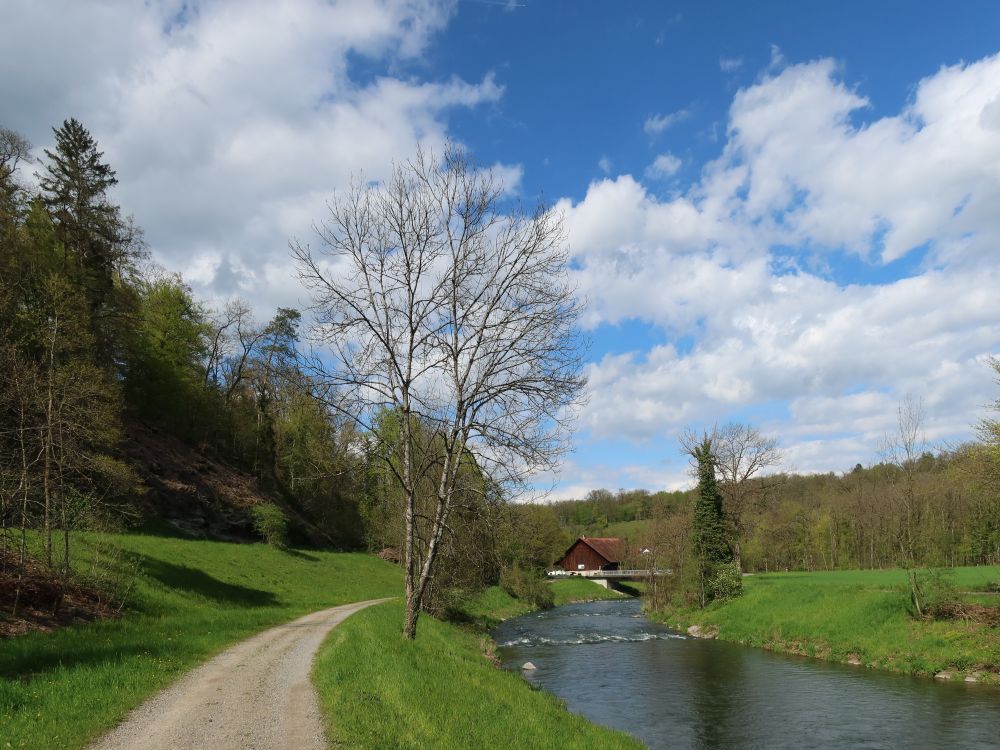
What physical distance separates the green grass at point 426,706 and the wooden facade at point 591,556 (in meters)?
97.5

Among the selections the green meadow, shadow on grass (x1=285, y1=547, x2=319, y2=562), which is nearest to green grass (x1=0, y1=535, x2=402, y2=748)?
the green meadow

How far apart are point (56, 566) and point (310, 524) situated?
45133 mm

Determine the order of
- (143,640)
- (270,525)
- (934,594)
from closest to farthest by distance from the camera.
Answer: (143,640)
(934,594)
(270,525)

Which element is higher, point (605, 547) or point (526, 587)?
point (526, 587)

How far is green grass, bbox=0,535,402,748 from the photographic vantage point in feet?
28.0

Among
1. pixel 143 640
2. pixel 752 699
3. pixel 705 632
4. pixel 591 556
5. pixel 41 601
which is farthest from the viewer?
pixel 591 556

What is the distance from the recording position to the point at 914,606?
1145 inches

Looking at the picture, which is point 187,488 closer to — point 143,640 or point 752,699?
point 143,640

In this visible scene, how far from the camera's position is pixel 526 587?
65000mm

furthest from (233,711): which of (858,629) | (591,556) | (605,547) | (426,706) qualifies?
(605,547)

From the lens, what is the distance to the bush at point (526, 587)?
207 ft

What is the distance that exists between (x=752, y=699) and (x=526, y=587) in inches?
1801

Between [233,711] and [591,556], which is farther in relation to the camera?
[591,556]

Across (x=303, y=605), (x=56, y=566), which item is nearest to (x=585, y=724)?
(x=56, y=566)
